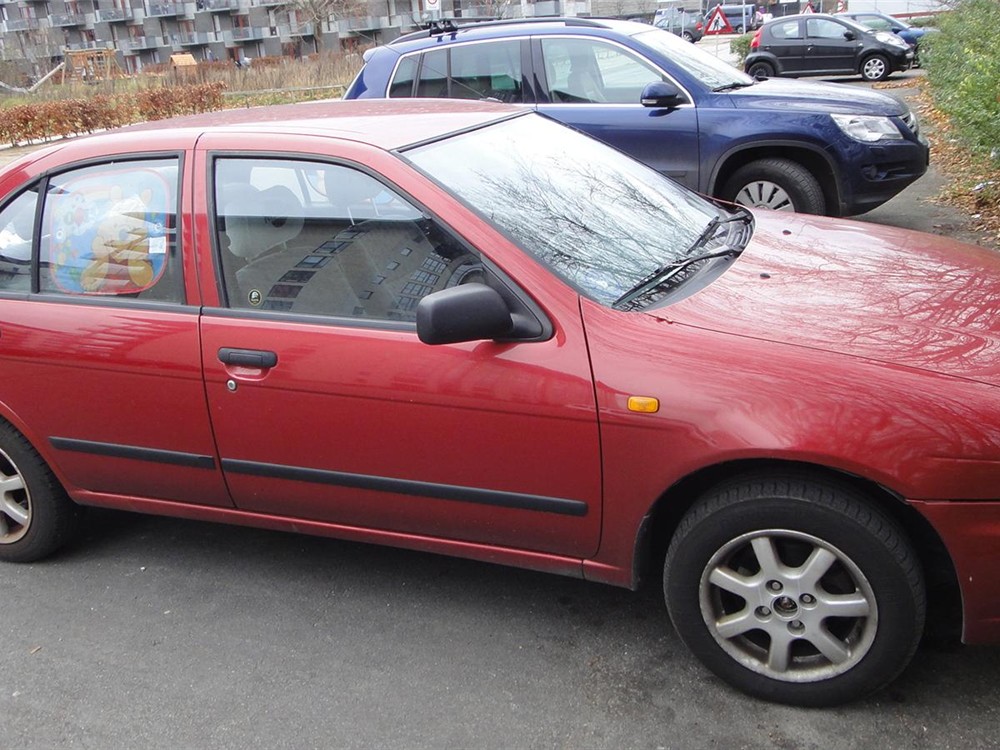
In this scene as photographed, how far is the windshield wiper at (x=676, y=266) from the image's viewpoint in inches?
116

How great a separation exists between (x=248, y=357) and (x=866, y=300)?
1936 millimetres

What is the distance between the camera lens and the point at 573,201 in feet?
11.1

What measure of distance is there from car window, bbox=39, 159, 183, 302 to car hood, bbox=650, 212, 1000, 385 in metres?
1.72

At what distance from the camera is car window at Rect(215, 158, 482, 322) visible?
9.92 feet

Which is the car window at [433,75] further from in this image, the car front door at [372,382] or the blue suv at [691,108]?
the car front door at [372,382]

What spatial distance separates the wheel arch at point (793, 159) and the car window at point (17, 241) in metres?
4.88

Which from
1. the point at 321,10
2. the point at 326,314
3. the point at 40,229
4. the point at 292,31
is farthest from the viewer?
the point at 292,31

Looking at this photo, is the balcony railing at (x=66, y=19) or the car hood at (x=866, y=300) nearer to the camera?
the car hood at (x=866, y=300)

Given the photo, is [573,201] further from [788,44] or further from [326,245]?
[788,44]

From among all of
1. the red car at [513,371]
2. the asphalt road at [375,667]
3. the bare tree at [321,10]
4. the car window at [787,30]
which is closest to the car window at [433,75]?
the red car at [513,371]

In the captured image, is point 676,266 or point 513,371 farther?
point 676,266

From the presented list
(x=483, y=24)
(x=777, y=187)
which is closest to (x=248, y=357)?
(x=777, y=187)

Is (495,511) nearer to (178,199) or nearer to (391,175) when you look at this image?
(391,175)

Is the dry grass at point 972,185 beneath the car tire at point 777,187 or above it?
beneath
